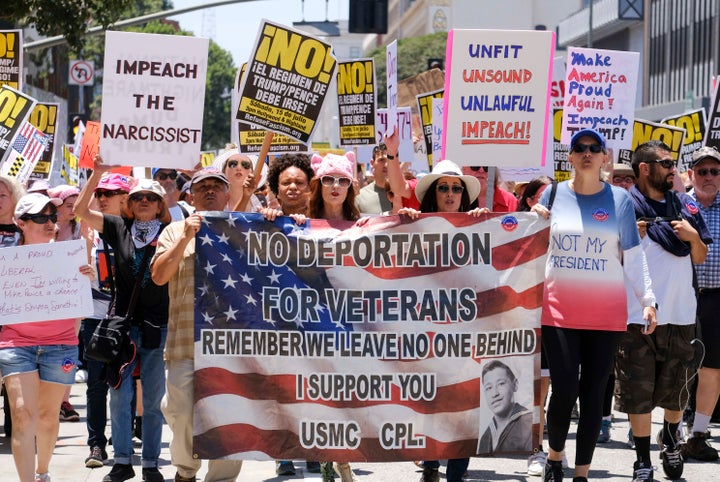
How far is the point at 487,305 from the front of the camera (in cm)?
691

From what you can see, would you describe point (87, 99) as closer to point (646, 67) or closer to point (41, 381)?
point (646, 67)

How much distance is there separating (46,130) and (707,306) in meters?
8.50

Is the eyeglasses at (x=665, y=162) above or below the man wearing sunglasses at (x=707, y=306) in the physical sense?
above

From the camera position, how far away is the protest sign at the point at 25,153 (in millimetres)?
12781

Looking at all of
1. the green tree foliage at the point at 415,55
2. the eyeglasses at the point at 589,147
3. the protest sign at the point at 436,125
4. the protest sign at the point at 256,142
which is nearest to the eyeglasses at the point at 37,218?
the protest sign at the point at 256,142

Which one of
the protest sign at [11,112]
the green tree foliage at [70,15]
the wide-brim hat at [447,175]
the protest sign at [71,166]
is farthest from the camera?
the green tree foliage at [70,15]

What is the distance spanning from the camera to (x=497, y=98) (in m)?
7.86

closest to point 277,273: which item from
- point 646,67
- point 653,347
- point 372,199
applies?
point 653,347

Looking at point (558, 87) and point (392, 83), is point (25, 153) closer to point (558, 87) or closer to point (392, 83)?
point (392, 83)

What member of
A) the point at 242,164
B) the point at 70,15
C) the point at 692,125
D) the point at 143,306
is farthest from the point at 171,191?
the point at 70,15

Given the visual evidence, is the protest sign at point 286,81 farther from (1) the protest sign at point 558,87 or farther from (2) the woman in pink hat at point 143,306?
(1) the protest sign at point 558,87

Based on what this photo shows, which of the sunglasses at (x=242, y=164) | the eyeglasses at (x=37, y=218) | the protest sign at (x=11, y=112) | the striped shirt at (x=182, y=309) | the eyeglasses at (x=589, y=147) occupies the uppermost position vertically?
the protest sign at (x=11, y=112)

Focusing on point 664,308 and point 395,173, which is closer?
point 664,308

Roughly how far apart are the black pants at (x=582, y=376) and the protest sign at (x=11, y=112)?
5.79 metres
